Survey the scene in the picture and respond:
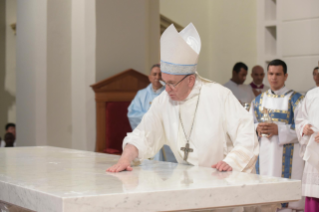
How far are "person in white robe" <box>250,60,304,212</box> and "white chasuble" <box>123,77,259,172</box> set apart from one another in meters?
1.66

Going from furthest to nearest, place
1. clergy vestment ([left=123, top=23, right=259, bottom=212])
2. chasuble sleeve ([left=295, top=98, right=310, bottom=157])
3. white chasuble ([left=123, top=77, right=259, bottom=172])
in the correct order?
chasuble sleeve ([left=295, top=98, right=310, bottom=157]) → clergy vestment ([left=123, top=23, right=259, bottom=212]) → white chasuble ([left=123, top=77, right=259, bottom=172])

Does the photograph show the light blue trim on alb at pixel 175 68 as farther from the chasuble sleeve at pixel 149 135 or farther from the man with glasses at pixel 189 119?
the chasuble sleeve at pixel 149 135

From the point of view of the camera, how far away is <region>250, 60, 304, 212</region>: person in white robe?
452 centimetres

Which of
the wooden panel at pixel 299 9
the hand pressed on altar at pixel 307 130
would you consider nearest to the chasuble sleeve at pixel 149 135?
the hand pressed on altar at pixel 307 130

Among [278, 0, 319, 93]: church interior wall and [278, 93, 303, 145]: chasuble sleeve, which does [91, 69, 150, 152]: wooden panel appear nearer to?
[278, 0, 319, 93]: church interior wall

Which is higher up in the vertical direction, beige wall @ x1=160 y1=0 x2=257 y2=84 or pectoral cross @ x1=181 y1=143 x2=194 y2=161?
beige wall @ x1=160 y1=0 x2=257 y2=84

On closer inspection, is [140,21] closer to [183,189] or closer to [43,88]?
[43,88]

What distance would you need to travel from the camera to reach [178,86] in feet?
9.52

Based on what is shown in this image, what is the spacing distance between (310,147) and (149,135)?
1785 mm

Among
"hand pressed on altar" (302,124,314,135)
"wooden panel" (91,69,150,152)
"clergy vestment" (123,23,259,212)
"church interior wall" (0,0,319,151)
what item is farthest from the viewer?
"wooden panel" (91,69,150,152)

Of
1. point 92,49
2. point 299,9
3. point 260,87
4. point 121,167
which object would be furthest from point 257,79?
point 121,167

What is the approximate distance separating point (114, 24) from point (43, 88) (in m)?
1.51

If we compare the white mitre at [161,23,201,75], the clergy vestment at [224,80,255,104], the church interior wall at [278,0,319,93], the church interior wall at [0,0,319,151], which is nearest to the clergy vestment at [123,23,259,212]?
the white mitre at [161,23,201,75]

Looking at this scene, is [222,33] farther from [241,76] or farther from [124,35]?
[124,35]
